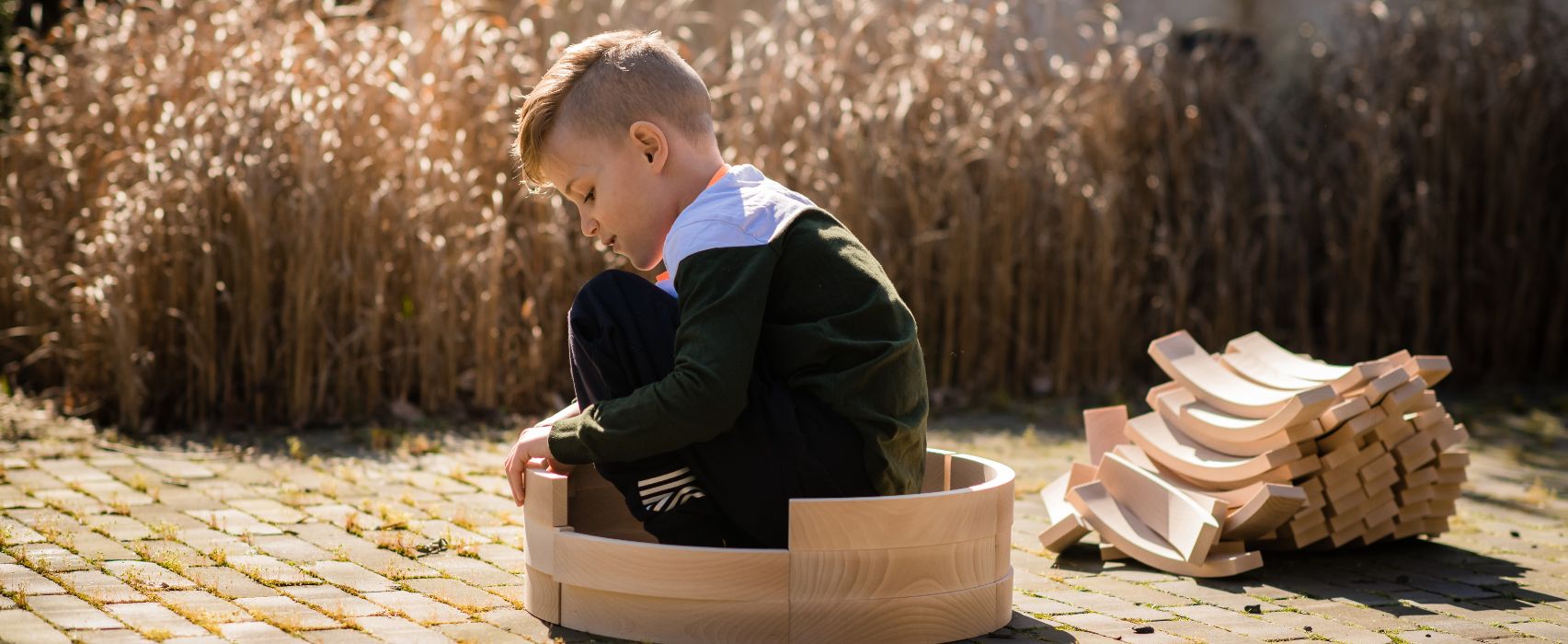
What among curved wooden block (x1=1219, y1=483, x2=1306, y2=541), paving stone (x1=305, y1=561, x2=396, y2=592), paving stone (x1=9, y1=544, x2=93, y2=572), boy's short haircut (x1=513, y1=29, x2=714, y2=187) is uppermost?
boy's short haircut (x1=513, y1=29, x2=714, y2=187)

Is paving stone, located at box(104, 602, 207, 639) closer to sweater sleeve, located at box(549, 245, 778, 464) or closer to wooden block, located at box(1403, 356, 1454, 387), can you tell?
sweater sleeve, located at box(549, 245, 778, 464)

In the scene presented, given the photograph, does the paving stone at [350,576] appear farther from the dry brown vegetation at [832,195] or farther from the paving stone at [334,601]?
the dry brown vegetation at [832,195]

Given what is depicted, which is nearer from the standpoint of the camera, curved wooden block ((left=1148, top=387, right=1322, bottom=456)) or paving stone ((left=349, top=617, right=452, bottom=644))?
paving stone ((left=349, top=617, right=452, bottom=644))

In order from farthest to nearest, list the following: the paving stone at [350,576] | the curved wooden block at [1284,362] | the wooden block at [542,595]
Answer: the curved wooden block at [1284,362] < the paving stone at [350,576] < the wooden block at [542,595]

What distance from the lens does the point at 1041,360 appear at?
6.54 meters

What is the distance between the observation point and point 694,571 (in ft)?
8.66

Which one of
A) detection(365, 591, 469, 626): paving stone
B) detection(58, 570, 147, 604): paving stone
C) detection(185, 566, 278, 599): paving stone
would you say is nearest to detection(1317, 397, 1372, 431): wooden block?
detection(365, 591, 469, 626): paving stone

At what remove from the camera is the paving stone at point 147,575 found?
3.00 m

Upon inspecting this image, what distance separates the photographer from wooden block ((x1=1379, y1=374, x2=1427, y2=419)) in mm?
3607

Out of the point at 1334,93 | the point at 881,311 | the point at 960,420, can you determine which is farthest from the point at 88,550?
the point at 1334,93

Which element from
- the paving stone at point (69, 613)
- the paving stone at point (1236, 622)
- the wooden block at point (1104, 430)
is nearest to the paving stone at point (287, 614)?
the paving stone at point (69, 613)

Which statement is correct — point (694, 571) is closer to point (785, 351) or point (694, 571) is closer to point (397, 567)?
point (785, 351)

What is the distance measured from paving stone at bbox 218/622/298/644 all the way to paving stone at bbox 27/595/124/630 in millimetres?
193

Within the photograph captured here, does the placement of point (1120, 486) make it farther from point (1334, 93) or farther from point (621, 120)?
point (1334, 93)
